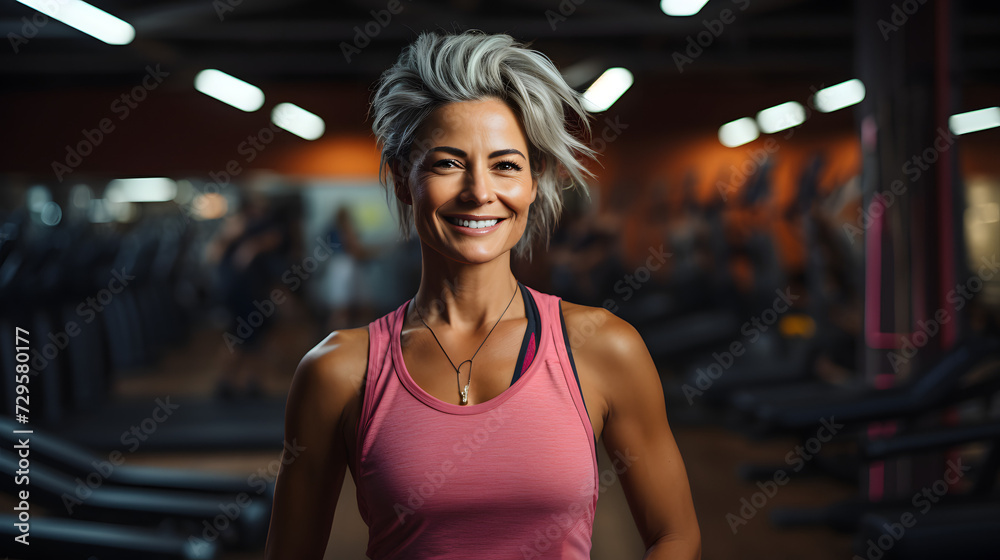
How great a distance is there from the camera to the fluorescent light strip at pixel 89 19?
3.76 m

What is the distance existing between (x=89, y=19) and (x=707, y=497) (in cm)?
441

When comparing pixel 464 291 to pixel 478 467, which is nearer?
pixel 478 467

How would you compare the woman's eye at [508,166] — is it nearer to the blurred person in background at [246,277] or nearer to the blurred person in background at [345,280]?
the blurred person in background at [246,277]

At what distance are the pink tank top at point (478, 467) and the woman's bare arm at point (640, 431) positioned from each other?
0.06m

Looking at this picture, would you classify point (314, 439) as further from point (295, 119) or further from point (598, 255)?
point (295, 119)

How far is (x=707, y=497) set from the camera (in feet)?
11.7

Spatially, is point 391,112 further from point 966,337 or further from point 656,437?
point 966,337

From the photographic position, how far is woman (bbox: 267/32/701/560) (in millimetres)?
891

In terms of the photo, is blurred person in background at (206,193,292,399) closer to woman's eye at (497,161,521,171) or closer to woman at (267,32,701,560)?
woman at (267,32,701,560)

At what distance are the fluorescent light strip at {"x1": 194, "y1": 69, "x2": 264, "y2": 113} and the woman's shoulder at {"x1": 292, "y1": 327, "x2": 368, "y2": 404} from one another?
6.46 meters

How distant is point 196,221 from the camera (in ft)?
34.9

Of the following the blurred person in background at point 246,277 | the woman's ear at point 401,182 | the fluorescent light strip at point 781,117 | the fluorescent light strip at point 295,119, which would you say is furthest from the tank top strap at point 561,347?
the fluorescent light strip at point 781,117

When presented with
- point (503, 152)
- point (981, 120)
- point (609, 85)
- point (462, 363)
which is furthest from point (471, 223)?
point (981, 120)

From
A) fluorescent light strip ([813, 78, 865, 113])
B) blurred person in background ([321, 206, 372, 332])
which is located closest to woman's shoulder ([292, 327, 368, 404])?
blurred person in background ([321, 206, 372, 332])
